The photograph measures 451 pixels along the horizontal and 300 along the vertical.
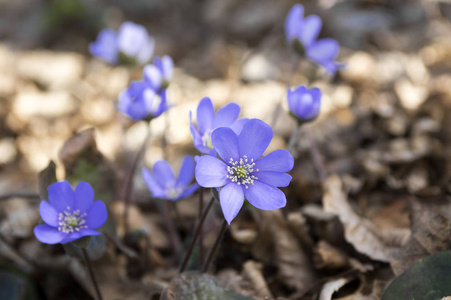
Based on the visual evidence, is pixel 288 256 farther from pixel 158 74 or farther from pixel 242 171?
pixel 158 74

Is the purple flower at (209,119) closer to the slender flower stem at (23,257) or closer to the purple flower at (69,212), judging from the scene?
the purple flower at (69,212)

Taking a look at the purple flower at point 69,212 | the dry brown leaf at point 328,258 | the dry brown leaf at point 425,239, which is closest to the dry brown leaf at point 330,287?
the dry brown leaf at point 328,258

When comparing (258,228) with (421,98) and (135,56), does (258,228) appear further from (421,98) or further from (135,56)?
(421,98)

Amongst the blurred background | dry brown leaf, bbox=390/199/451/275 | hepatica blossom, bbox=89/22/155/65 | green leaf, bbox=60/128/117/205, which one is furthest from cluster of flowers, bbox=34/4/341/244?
dry brown leaf, bbox=390/199/451/275

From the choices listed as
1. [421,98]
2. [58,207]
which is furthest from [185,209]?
[421,98]

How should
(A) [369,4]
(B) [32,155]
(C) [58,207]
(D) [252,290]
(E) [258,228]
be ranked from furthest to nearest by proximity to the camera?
1. (A) [369,4]
2. (B) [32,155]
3. (E) [258,228]
4. (D) [252,290]
5. (C) [58,207]

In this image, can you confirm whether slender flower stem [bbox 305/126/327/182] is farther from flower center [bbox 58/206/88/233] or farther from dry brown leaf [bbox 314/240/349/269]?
flower center [bbox 58/206/88/233]
